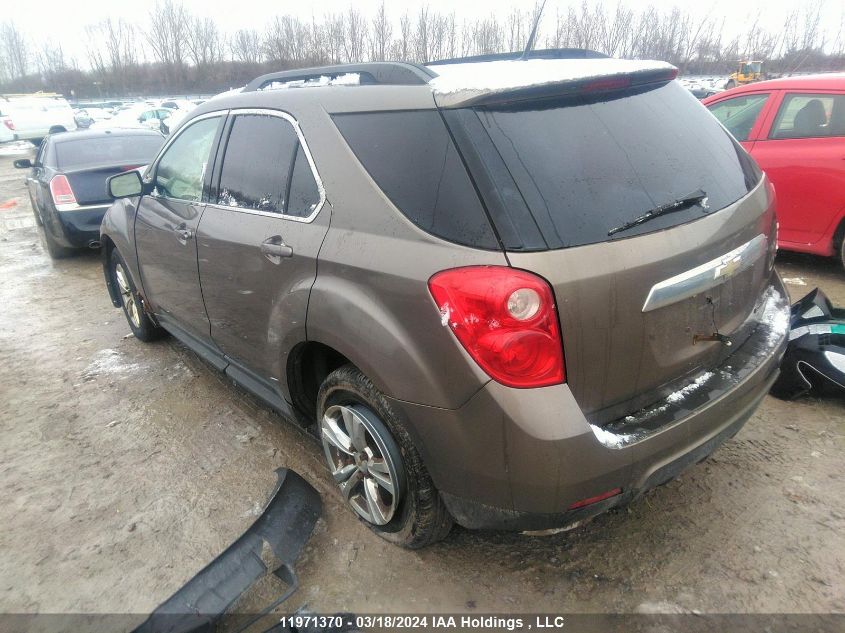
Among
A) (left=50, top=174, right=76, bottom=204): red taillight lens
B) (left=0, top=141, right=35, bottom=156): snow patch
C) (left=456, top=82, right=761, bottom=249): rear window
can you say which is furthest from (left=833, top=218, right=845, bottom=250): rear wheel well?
(left=0, top=141, right=35, bottom=156): snow patch

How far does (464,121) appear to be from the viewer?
74.9 inches

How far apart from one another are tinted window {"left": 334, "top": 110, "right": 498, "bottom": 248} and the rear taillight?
124 millimetres

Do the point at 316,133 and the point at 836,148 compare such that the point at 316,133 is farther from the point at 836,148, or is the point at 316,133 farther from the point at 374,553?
the point at 836,148

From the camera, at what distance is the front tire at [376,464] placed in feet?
7.06

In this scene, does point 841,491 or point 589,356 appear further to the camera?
point 841,491

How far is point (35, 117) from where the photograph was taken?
2486 cm

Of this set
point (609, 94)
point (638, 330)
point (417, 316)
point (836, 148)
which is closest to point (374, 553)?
point (417, 316)

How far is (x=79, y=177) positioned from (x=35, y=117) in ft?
74.6

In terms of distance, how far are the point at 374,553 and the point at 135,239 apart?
274 centimetres

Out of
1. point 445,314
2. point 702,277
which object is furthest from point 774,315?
point 445,314

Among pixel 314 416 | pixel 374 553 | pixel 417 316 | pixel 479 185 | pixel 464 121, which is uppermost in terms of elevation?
pixel 464 121

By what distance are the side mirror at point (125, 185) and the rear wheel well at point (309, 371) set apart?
191 cm

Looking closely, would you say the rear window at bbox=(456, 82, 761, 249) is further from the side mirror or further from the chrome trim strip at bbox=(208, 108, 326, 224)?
the side mirror

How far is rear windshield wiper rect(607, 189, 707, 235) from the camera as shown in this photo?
1.89m
